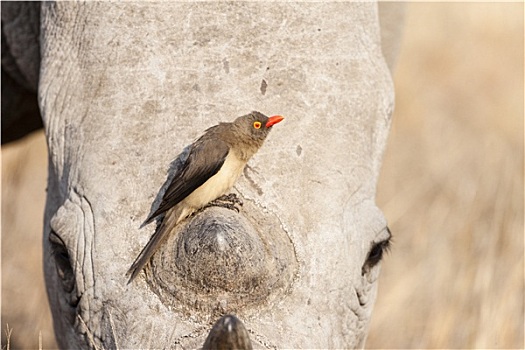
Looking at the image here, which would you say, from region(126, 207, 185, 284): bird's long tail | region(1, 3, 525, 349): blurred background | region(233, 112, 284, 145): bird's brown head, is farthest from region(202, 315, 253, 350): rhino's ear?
region(1, 3, 525, 349): blurred background

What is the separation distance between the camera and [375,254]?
378 centimetres

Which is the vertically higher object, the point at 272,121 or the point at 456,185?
the point at 272,121

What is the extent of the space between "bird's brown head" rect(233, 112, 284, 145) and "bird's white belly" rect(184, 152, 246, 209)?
0.26ft

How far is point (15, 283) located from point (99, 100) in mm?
3787

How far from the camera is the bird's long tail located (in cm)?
324

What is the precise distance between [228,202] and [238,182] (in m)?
0.11

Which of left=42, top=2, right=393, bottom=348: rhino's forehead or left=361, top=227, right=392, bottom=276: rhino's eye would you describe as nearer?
left=42, top=2, right=393, bottom=348: rhino's forehead

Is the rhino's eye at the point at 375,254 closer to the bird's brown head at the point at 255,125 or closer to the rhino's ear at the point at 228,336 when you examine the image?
the bird's brown head at the point at 255,125

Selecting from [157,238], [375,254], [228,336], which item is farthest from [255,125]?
[228,336]

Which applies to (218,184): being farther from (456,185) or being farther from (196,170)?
(456,185)

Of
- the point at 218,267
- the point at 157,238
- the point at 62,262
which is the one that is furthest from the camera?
the point at 62,262

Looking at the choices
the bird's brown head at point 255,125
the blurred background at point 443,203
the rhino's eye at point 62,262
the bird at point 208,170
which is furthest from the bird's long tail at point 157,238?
the blurred background at point 443,203

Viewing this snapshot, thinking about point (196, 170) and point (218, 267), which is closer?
point (218, 267)

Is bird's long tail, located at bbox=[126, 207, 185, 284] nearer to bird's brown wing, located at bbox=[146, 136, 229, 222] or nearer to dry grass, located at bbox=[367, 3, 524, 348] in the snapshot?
bird's brown wing, located at bbox=[146, 136, 229, 222]
